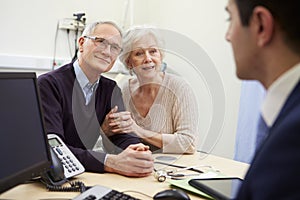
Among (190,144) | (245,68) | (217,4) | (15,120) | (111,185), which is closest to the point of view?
(245,68)

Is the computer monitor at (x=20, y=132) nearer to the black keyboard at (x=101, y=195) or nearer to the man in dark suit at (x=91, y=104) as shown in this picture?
the black keyboard at (x=101, y=195)

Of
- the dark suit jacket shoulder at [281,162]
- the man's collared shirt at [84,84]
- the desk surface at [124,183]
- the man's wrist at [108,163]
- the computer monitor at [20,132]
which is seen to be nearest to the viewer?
the dark suit jacket shoulder at [281,162]

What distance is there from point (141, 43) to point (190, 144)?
56 cm

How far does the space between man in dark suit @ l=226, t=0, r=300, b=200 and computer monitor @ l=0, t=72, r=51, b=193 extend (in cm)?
57

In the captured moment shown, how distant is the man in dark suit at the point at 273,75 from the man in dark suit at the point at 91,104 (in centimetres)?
73

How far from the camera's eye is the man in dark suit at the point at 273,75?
20.3 inches

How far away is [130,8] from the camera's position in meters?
3.01

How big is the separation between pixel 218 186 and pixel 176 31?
1813mm

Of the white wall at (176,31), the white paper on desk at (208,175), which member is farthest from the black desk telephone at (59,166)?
the white wall at (176,31)

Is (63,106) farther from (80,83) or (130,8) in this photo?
(130,8)

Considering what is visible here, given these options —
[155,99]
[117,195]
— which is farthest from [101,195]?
[155,99]

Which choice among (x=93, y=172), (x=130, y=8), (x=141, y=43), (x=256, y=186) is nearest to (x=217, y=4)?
(x=130, y=8)

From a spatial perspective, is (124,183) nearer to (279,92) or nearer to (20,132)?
(20,132)

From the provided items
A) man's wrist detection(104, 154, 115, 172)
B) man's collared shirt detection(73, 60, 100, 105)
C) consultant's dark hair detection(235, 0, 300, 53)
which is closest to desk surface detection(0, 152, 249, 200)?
man's wrist detection(104, 154, 115, 172)
